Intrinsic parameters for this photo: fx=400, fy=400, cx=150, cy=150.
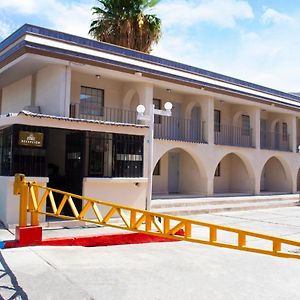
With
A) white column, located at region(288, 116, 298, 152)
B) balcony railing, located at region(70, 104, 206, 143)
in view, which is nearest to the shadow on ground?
balcony railing, located at region(70, 104, 206, 143)

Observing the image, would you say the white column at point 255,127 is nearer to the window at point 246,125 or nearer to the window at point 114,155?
the window at point 246,125

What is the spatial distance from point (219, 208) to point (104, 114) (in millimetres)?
5888

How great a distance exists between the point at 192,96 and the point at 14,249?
1226cm

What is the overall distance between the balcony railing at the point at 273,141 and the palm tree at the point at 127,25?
→ 851 centimetres

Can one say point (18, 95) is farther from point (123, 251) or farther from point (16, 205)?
point (123, 251)

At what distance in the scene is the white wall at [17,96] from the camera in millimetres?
15445

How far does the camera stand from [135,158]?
12891 mm

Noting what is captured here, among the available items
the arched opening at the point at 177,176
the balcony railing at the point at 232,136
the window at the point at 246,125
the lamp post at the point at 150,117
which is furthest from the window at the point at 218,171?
the lamp post at the point at 150,117

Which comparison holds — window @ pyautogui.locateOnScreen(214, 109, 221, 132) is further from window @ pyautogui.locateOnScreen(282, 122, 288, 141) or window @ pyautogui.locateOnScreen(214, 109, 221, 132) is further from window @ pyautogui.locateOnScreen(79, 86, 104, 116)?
window @ pyautogui.locateOnScreen(79, 86, 104, 116)

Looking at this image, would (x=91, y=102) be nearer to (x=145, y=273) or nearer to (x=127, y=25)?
(x=127, y=25)

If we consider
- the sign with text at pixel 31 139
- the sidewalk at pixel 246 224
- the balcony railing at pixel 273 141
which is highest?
the balcony railing at pixel 273 141

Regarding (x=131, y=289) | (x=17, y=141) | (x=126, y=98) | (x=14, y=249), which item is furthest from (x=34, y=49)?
(x=131, y=289)

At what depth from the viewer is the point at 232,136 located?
21.3 m

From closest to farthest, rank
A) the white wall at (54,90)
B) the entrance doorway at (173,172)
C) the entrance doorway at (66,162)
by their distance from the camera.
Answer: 1. the entrance doorway at (66,162)
2. the white wall at (54,90)
3. the entrance doorway at (173,172)
